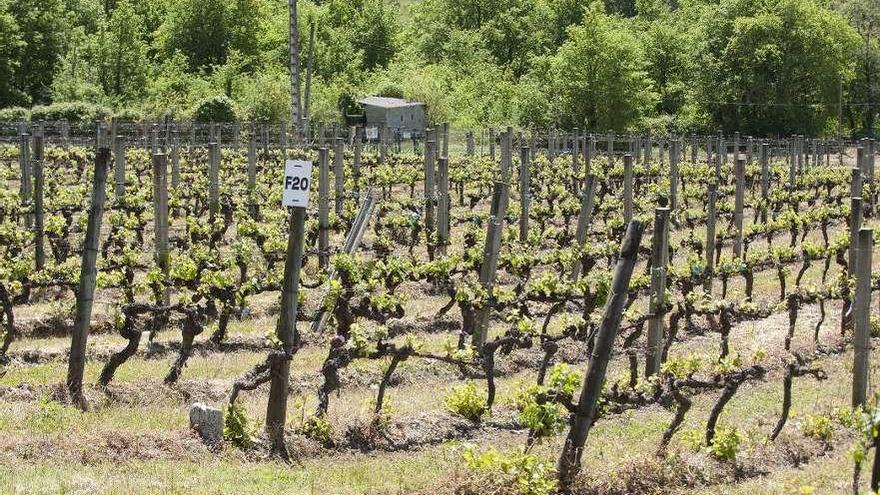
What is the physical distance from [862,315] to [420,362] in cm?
571

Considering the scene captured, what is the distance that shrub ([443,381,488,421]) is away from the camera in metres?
11.7

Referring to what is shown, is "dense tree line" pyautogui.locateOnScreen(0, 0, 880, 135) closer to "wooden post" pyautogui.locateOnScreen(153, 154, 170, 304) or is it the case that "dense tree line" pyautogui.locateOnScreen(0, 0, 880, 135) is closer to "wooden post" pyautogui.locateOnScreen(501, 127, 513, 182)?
"wooden post" pyautogui.locateOnScreen(501, 127, 513, 182)

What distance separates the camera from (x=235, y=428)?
10.5 metres

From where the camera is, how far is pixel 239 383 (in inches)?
424

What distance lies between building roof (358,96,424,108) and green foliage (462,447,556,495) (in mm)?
53569

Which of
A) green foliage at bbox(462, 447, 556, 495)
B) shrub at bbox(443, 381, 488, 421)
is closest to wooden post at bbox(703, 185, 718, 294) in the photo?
shrub at bbox(443, 381, 488, 421)

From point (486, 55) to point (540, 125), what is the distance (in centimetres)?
2182

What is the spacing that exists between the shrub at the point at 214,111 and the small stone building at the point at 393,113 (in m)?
8.41

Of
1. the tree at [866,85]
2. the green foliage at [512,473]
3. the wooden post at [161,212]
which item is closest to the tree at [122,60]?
the tree at [866,85]

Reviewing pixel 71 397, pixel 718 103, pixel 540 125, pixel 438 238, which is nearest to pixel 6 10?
pixel 540 125

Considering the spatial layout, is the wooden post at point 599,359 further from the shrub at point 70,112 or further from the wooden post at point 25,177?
the shrub at point 70,112

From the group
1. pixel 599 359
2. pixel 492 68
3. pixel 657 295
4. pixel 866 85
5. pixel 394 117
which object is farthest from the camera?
pixel 492 68

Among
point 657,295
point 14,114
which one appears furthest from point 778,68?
point 657,295

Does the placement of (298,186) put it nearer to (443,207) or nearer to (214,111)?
(443,207)
